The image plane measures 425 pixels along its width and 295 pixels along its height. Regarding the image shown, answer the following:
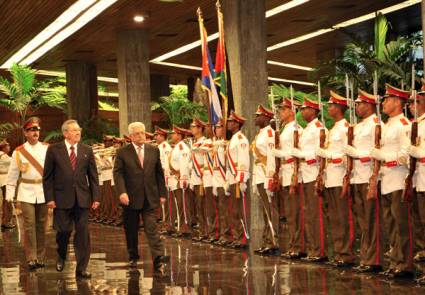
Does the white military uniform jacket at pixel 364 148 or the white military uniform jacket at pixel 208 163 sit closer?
the white military uniform jacket at pixel 364 148

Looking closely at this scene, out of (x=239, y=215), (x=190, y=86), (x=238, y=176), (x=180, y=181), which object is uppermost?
(x=190, y=86)

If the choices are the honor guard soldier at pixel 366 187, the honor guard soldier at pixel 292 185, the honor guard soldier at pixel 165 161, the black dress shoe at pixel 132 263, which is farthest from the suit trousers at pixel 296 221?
→ the honor guard soldier at pixel 165 161

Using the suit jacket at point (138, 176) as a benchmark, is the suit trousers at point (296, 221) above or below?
below

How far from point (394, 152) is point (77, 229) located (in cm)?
385

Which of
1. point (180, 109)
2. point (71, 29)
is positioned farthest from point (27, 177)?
point (180, 109)

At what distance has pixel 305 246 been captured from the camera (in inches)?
431

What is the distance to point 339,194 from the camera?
9977mm

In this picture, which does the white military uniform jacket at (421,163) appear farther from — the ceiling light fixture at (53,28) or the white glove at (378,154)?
the ceiling light fixture at (53,28)

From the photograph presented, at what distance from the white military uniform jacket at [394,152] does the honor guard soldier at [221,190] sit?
4389 millimetres

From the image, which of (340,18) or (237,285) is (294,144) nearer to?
(237,285)

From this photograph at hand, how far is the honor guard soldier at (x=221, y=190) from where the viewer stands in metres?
13.1

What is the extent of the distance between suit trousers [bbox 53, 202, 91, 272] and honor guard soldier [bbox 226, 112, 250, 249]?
2.89 m

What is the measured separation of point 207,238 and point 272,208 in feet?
8.09

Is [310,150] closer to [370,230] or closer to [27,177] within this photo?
[370,230]
